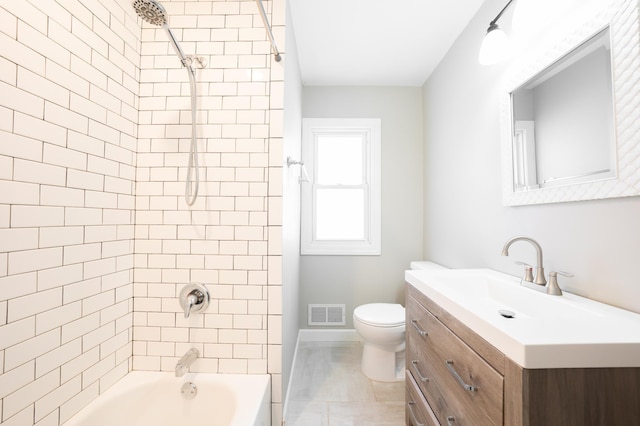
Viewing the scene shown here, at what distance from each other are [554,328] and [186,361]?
1443 mm

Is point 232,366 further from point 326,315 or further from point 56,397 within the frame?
point 326,315

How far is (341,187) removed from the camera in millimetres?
2746

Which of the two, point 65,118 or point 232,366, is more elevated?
point 65,118

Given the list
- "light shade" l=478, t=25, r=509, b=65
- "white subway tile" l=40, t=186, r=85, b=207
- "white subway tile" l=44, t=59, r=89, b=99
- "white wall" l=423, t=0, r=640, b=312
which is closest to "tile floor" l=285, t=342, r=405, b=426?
"white wall" l=423, t=0, r=640, b=312

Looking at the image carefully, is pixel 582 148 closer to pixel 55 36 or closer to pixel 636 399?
pixel 636 399

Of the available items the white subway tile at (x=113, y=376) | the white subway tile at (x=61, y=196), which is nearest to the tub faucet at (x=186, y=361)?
the white subway tile at (x=113, y=376)

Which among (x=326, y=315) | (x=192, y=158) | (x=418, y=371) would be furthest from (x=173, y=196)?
(x=326, y=315)

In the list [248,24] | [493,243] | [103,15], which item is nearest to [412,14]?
[248,24]

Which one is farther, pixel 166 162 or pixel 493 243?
pixel 493 243

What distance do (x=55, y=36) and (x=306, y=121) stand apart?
191 centimetres

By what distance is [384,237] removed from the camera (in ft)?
8.78

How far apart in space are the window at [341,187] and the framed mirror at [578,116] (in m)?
1.37

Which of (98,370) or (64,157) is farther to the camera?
(98,370)

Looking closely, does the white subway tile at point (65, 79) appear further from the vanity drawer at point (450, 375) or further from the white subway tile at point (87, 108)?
the vanity drawer at point (450, 375)
